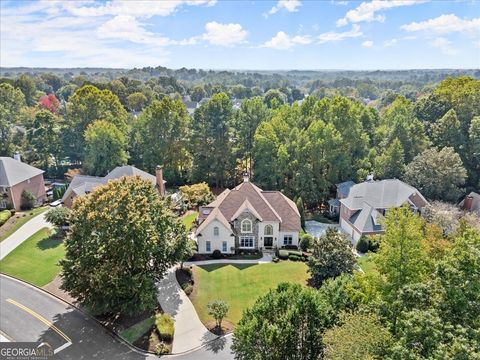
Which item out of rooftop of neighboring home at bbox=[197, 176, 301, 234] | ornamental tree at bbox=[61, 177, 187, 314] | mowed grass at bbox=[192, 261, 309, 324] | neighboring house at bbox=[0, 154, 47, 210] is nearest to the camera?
ornamental tree at bbox=[61, 177, 187, 314]

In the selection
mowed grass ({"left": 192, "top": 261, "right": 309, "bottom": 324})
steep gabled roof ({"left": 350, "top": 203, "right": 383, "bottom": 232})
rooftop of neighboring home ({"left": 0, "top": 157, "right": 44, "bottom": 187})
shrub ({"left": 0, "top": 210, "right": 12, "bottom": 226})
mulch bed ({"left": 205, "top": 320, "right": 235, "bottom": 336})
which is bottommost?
mulch bed ({"left": 205, "top": 320, "right": 235, "bottom": 336})

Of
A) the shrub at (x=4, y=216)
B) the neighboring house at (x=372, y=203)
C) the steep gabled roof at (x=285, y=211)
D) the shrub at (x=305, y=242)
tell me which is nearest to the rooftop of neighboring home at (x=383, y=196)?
Answer: the neighboring house at (x=372, y=203)

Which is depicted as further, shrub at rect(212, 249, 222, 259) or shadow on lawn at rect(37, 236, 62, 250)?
shadow on lawn at rect(37, 236, 62, 250)

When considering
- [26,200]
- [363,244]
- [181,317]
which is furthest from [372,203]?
[26,200]

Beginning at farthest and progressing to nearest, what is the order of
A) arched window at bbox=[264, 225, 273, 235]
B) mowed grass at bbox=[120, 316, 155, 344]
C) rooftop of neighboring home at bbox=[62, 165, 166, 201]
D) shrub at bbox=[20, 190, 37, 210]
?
shrub at bbox=[20, 190, 37, 210]
rooftop of neighboring home at bbox=[62, 165, 166, 201]
arched window at bbox=[264, 225, 273, 235]
mowed grass at bbox=[120, 316, 155, 344]

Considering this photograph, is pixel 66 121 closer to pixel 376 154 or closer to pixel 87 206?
pixel 87 206

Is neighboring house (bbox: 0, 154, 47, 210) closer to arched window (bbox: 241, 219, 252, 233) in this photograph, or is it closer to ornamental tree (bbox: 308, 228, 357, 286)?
arched window (bbox: 241, 219, 252, 233)

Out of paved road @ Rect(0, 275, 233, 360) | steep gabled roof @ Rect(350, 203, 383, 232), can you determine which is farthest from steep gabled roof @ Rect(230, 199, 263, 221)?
paved road @ Rect(0, 275, 233, 360)

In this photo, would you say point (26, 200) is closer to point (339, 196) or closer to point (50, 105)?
point (339, 196)
